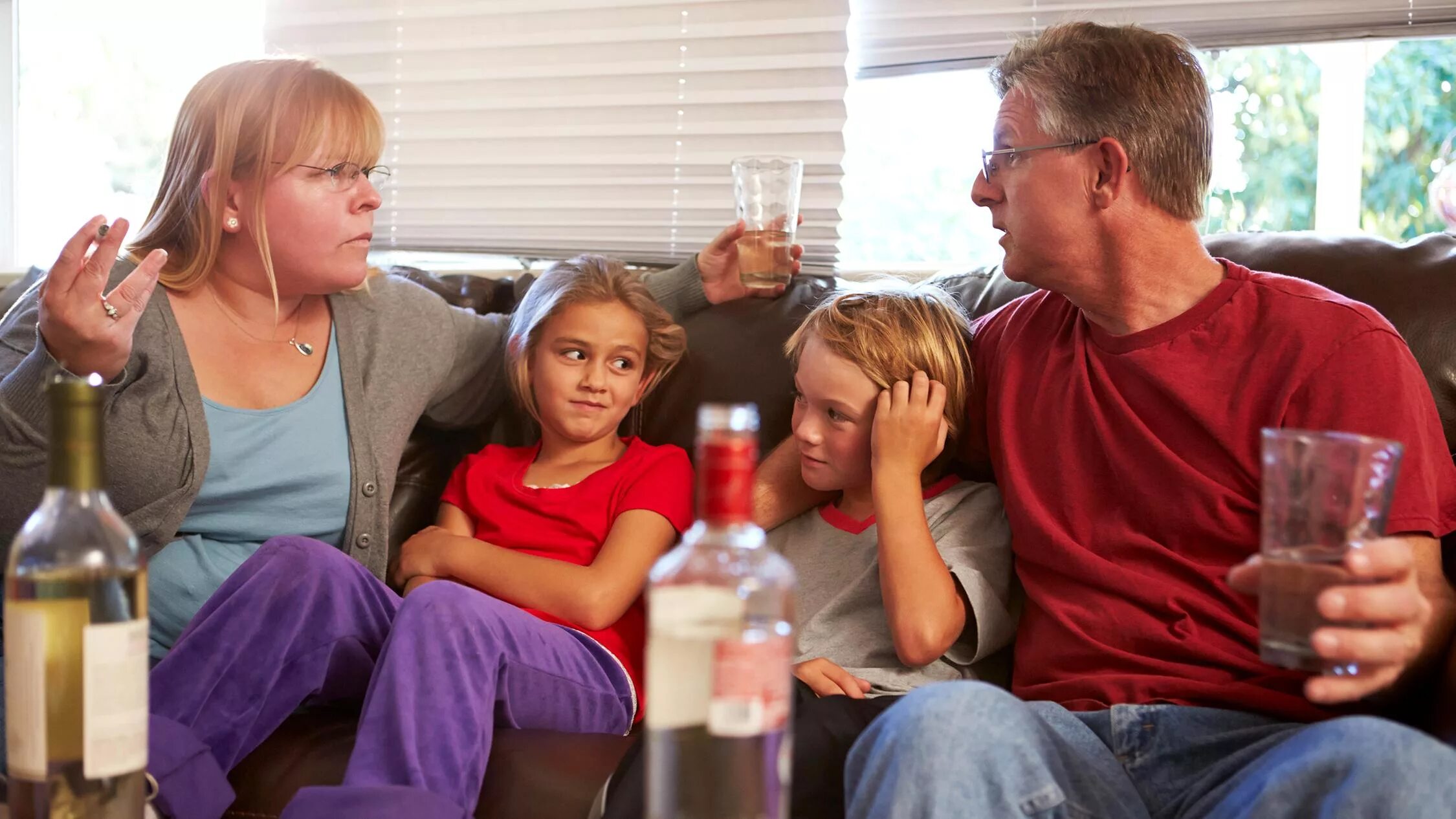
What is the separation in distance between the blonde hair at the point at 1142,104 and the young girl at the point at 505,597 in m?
0.73

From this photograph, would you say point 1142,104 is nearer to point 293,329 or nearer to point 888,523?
point 888,523

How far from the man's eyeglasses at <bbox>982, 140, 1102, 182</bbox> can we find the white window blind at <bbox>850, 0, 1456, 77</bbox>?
22.1 inches

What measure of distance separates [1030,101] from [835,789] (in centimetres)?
93

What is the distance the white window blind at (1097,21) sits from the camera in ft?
7.27

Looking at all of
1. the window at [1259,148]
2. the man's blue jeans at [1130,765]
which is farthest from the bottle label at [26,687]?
the window at [1259,148]

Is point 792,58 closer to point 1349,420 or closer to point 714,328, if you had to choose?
point 714,328

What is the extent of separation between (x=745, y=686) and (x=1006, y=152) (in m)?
1.07

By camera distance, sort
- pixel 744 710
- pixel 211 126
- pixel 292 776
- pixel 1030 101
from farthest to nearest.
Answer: pixel 211 126 < pixel 1030 101 < pixel 292 776 < pixel 744 710

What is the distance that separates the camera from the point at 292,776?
1.50 metres

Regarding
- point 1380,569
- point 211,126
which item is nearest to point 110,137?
point 211,126

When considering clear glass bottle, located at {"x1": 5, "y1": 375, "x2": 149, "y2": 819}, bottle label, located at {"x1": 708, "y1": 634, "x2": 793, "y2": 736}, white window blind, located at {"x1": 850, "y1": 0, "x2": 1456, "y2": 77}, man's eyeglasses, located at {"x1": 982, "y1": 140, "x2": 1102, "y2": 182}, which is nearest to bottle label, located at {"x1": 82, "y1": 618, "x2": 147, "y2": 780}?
clear glass bottle, located at {"x1": 5, "y1": 375, "x2": 149, "y2": 819}

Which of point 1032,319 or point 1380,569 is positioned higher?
point 1032,319

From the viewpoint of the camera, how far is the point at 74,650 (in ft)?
2.98

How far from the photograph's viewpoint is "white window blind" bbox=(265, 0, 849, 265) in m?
2.61
